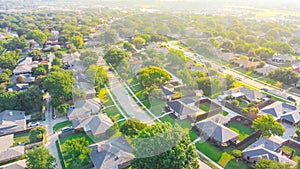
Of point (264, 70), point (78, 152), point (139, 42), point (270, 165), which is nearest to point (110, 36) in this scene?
point (139, 42)

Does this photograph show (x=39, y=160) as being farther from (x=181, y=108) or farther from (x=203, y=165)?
(x=203, y=165)

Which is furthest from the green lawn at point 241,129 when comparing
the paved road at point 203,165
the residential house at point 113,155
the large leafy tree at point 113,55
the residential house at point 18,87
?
the residential house at point 18,87

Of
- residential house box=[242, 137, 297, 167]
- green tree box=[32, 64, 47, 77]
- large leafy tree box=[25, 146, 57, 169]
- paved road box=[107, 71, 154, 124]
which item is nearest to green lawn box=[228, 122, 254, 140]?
residential house box=[242, 137, 297, 167]

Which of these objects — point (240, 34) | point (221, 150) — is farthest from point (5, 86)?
point (240, 34)

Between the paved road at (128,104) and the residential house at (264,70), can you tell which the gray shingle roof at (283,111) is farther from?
the paved road at (128,104)

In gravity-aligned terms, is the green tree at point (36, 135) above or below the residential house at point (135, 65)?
below

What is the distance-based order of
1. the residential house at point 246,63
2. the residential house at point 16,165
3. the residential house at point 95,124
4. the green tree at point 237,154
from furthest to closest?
the residential house at point 246,63 < the residential house at point 95,124 < the green tree at point 237,154 < the residential house at point 16,165
